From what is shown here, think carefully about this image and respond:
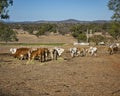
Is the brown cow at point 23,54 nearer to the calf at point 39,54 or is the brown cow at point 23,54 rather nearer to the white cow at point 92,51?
the calf at point 39,54

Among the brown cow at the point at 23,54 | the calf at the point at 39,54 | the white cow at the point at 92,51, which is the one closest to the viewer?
the calf at the point at 39,54

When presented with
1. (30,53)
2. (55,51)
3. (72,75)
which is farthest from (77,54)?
(72,75)

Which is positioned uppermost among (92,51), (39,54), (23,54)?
(39,54)

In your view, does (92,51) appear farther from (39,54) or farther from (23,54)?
(39,54)

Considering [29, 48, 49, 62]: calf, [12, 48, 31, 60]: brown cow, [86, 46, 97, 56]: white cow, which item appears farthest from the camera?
[86, 46, 97, 56]: white cow

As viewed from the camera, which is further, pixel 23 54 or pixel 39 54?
pixel 23 54

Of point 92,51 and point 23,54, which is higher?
point 23,54

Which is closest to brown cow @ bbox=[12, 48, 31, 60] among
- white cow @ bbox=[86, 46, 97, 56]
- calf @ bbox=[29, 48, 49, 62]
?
calf @ bbox=[29, 48, 49, 62]

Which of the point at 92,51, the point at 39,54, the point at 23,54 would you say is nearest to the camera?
the point at 39,54

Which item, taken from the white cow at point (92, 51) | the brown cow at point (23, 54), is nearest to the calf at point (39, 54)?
the brown cow at point (23, 54)

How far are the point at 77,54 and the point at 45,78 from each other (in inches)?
829

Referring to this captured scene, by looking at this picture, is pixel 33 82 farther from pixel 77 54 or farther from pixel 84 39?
pixel 84 39

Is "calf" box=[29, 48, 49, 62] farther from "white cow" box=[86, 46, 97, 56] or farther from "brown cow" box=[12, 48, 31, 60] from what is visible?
"white cow" box=[86, 46, 97, 56]

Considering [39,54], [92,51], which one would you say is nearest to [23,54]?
[39,54]
